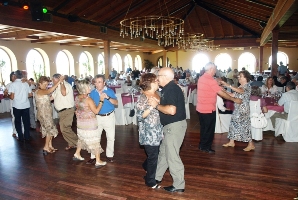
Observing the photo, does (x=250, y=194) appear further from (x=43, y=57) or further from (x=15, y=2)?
(x=43, y=57)

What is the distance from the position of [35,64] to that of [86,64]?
4300mm

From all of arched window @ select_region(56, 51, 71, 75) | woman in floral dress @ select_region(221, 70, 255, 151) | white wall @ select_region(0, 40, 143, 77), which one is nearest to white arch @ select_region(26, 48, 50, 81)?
white wall @ select_region(0, 40, 143, 77)

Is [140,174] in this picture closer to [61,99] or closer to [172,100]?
[172,100]

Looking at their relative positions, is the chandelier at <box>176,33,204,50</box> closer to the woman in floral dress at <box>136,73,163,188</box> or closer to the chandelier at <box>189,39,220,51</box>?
the chandelier at <box>189,39,220,51</box>

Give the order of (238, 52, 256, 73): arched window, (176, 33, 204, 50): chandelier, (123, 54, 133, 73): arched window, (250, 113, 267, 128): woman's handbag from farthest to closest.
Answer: (238, 52, 256, 73): arched window < (123, 54, 133, 73): arched window < (176, 33, 204, 50): chandelier < (250, 113, 267, 128): woman's handbag

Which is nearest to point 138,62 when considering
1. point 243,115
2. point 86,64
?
point 86,64

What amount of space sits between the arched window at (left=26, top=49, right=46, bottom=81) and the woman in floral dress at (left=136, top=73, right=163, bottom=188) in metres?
12.1

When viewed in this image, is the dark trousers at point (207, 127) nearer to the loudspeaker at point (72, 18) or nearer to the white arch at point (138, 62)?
the loudspeaker at point (72, 18)

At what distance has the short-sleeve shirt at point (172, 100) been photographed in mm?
2660

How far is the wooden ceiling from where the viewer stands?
748 cm

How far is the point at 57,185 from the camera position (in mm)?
3332

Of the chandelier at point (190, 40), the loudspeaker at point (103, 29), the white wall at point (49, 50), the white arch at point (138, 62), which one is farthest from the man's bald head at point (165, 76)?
the white arch at point (138, 62)

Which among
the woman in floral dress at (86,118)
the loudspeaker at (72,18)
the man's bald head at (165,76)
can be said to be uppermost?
the loudspeaker at (72,18)

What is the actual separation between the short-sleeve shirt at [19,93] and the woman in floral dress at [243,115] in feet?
12.7
